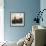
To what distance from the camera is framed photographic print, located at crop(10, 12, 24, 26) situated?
607cm

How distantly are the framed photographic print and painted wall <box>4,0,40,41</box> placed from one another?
0.13 m

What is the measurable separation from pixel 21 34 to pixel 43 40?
3.26 metres

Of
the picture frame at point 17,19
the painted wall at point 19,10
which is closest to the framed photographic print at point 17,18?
the picture frame at point 17,19

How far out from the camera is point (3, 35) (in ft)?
19.9

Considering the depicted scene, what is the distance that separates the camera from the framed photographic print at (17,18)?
6.07m

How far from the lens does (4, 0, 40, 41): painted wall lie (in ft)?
19.8

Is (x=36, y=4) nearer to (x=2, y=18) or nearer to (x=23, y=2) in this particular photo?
(x=23, y=2)

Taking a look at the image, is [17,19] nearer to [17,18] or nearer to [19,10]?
[17,18]

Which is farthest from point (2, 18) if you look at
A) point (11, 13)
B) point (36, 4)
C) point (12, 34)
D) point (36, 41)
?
point (36, 41)

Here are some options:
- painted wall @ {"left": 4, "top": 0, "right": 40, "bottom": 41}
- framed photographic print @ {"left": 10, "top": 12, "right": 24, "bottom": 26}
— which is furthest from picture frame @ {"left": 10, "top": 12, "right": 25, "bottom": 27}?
painted wall @ {"left": 4, "top": 0, "right": 40, "bottom": 41}

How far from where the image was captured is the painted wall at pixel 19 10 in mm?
6023

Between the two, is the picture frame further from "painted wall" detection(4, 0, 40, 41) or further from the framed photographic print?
"painted wall" detection(4, 0, 40, 41)

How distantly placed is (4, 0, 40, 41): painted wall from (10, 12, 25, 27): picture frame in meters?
0.13

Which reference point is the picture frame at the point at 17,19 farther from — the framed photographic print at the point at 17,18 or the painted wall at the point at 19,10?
the painted wall at the point at 19,10
